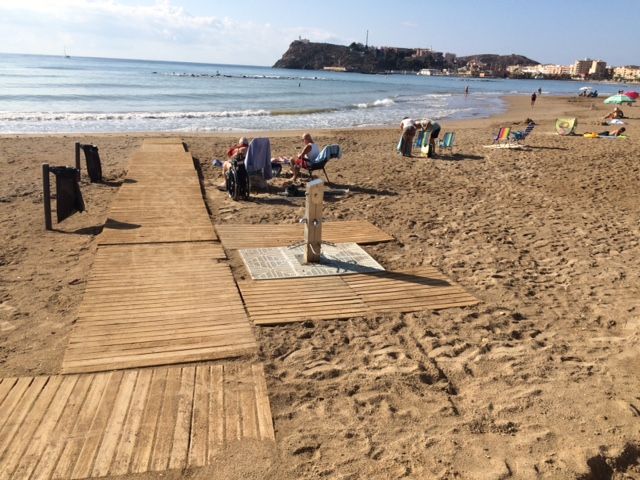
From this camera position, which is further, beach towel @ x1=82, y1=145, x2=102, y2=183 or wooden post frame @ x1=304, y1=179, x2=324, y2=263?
beach towel @ x1=82, y1=145, x2=102, y2=183

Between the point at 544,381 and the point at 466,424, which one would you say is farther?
the point at 544,381

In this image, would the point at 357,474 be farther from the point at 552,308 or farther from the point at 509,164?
the point at 509,164

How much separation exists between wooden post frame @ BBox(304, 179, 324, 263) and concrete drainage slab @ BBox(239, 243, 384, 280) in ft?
0.38

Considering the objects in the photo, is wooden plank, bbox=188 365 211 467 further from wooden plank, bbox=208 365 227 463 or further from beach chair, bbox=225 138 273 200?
beach chair, bbox=225 138 273 200

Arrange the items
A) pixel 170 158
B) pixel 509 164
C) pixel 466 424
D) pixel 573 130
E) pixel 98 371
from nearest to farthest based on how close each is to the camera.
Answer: pixel 466 424 → pixel 98 371 → pixel 170 158 → pixel 509 164 → pixel 573 130

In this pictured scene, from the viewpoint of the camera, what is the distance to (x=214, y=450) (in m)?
2.48

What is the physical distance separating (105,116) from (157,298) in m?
20.8

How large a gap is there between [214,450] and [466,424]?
140 cm

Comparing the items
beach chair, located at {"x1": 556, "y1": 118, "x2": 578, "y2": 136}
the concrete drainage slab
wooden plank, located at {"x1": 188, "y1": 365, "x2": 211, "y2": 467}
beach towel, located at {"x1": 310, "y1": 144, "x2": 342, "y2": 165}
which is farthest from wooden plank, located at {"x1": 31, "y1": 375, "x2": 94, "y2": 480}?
beach chair, located at {"x1": 556, "y1": 118, "x2": 578, "y2": 136}

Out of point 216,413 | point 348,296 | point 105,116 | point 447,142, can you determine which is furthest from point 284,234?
point 105,116

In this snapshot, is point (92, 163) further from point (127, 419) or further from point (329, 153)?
point (127, 419)

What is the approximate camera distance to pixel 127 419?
8.73 feet

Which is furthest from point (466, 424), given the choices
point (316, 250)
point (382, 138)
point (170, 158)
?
point (382, 138)

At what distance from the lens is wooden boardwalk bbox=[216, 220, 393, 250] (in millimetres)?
5680
